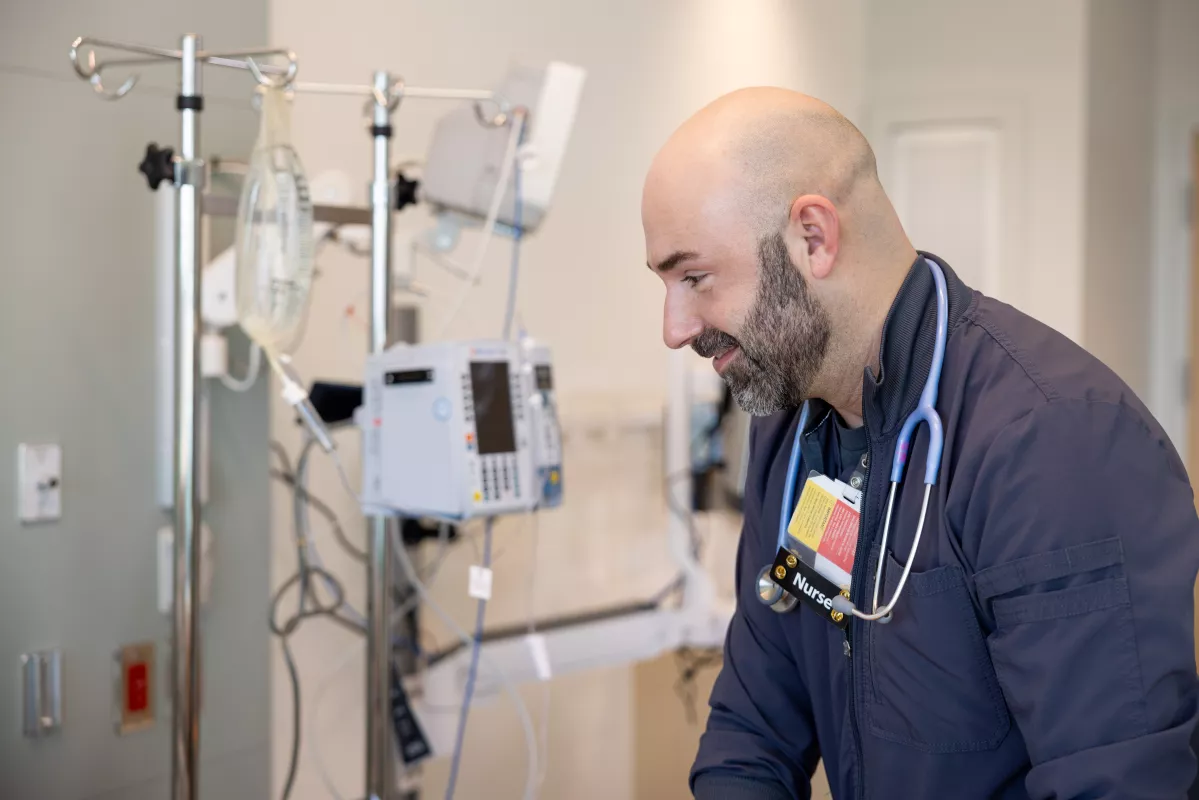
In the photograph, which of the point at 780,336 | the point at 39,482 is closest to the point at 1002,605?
the point at 780,336

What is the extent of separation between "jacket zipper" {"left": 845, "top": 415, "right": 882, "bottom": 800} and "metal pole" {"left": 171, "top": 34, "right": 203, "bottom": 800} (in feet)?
3.27

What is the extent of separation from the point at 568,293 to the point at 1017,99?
2256 mm

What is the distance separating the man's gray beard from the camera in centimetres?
120

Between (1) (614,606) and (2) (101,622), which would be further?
(1) (614,606)

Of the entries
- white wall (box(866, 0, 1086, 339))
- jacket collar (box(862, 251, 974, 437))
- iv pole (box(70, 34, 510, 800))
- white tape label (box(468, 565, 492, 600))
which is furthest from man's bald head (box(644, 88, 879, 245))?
white wall (box(866, 0, 1086, 339))

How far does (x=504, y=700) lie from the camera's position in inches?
109

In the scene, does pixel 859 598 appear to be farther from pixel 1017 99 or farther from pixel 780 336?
pixel 1017 99

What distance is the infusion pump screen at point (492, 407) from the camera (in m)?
1.79

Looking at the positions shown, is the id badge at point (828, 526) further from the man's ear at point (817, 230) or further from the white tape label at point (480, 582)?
the white tape label at point (480, 582)

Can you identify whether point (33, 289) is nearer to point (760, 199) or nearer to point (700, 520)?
point (760, 199)

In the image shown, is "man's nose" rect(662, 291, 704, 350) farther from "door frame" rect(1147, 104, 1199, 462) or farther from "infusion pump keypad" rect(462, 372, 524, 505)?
"door frame" rect(1147, 104, 1199, 462)

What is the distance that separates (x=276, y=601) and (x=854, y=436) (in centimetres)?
135

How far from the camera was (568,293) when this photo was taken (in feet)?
9.58

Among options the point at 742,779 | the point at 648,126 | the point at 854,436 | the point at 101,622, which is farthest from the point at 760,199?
the point at 648,126
